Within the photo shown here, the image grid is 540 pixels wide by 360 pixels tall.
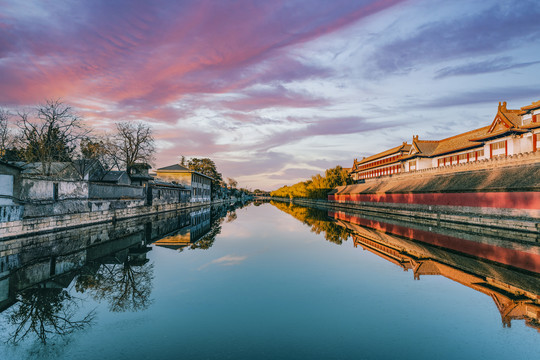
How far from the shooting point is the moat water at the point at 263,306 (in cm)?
576

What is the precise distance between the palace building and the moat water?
21230 millimetres

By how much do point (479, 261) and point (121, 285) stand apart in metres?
14.4

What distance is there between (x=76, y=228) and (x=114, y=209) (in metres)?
6.40

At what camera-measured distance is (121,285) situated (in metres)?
9.69

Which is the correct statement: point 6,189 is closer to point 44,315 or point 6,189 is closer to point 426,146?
point 44,315

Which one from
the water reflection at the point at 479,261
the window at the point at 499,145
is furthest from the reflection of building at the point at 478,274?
the window at the point at 499,145

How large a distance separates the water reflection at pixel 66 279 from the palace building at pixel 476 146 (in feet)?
107

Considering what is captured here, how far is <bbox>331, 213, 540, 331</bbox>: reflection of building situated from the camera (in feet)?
25.8

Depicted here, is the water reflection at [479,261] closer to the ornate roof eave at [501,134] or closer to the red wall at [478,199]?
the red wall at [478,199]

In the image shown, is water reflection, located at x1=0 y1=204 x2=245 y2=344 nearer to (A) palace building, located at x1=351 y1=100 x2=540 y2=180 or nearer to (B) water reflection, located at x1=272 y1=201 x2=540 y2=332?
(B) water reflection, located at x1=272 y1=201 x2=540 y2=332

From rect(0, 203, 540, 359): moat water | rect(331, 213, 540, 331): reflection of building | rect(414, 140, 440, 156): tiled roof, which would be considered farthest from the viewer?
rect(414, 140, 440, 156): tiled roof

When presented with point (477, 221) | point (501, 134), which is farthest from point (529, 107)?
point (477, 221)

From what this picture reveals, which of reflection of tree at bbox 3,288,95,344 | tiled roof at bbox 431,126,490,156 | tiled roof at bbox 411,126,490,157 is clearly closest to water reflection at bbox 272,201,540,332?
reflection of tree at bbox 3,288,95,344

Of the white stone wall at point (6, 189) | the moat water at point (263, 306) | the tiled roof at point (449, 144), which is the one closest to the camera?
the moat water at point (263, 306)
